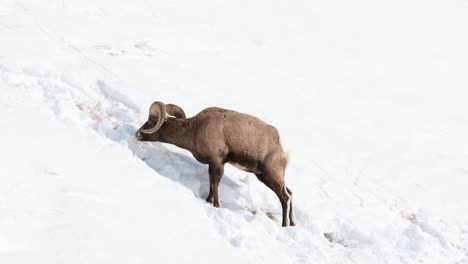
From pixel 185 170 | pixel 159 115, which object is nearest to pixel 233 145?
pixel 185 170

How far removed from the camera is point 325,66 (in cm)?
2352

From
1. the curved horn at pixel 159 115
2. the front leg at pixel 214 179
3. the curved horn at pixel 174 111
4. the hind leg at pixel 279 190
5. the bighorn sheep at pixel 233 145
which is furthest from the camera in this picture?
the curved horn at pixel 174 111

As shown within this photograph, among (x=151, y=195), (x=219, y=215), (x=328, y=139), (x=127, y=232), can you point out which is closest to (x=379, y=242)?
(x=219, y=215)

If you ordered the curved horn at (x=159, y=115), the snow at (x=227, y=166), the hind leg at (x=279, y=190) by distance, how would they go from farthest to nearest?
the curved horn at (x=159, y=115), the hind leg at (x=279, y=190), the snow at (x=227, y=166)

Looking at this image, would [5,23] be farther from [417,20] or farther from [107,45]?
[417,20]

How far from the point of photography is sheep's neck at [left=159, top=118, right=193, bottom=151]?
9.98 m

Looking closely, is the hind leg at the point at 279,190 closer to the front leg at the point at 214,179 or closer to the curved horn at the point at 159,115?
the front leg at the point at 214,179

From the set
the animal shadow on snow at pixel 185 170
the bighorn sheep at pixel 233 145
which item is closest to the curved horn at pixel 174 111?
the bighorn sheep at pixel 233 145

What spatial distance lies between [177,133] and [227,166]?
4.68ft

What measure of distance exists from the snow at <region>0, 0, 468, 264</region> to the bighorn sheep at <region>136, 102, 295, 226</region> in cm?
46

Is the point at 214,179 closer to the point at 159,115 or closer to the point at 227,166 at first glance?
the point at 227,166

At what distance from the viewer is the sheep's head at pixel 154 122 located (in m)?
9.92

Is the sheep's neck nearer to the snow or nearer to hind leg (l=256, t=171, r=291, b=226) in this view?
the snow

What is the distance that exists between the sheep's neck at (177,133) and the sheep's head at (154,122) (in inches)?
4.6
